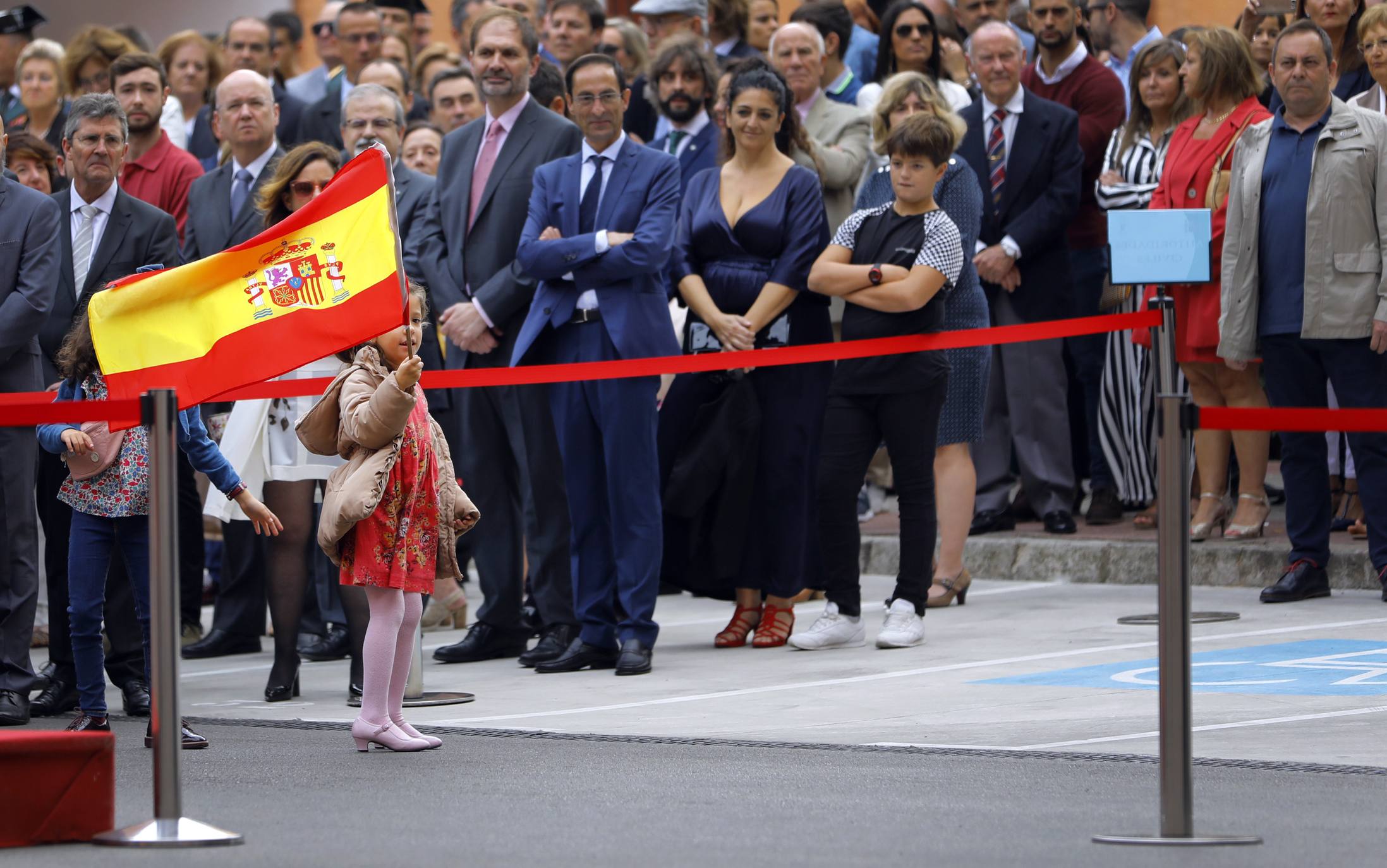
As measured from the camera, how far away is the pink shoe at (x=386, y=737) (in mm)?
6871

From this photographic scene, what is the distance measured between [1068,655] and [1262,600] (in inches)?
63.7

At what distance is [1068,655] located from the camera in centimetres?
890

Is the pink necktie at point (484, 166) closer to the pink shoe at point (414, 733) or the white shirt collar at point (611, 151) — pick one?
the white shirt collar at point (611, 151)

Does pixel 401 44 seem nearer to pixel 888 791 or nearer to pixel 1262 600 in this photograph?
pixel 1262 600

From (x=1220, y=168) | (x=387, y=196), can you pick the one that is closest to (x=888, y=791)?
(x=387, y=196)

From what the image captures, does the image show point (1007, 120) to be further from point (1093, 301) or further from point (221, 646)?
point (221, 646)

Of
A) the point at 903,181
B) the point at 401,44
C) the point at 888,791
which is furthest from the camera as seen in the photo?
the point at 401,44

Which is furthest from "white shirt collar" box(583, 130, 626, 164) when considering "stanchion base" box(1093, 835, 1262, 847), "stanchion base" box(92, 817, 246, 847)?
"stanchion base" box(1093, 835, 1262, 847)

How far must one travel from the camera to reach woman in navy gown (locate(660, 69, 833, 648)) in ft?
31.1

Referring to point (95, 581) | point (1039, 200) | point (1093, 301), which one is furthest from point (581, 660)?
point (1093, 301)

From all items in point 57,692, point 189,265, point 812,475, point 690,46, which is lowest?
point 57,692

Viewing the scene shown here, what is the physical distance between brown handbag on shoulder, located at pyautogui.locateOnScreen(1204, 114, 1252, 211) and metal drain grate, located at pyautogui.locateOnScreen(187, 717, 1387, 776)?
471 centimetres

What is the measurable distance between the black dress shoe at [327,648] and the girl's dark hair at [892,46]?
4.84 m

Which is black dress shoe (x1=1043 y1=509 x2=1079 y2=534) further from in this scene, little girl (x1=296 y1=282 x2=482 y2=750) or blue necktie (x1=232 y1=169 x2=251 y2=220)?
little girl (x1=296 y1=282 x2=482 y2=750)
